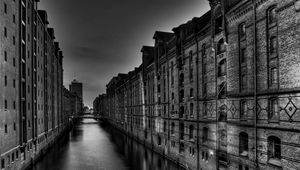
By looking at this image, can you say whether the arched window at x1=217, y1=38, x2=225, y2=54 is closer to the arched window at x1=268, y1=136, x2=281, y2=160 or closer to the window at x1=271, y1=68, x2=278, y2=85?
the window at x1=271, y1=68, x2=278, y2=85

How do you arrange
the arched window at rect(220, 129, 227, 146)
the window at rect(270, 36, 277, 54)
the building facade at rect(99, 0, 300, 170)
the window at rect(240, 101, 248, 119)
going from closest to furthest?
the building facade at rect(99, 0, 300, 170)
the window at rect(270, 36, 277, 54)
the window at rect(240, 101, 248, 119)
the arched window at rect(220, 129, 227, 146)

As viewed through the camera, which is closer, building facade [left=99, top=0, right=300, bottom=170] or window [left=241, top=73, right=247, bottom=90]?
building facade [left=99, top=0, right=300, bottom=170]

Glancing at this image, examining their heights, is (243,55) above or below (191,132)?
above

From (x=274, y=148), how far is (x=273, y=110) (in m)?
2.32

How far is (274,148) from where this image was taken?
15.1 metres

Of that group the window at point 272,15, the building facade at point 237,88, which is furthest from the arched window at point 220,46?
the window at point 272,15

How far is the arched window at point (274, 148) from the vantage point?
14859 mm

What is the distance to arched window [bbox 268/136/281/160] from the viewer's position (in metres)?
14.9

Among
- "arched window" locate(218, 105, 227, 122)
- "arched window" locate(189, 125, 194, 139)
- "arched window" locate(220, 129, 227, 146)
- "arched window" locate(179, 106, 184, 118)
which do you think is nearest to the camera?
"arched window" locate(220, 129, 227, 146)

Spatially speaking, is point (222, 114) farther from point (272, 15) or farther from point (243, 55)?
point (272, 15)

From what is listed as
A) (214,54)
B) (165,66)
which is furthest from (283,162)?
(165,66)

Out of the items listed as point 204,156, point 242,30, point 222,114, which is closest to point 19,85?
point 204,156

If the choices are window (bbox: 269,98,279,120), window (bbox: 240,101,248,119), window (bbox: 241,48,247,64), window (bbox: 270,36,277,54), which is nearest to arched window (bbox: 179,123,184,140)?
window (bbox: 240,101,248,119)

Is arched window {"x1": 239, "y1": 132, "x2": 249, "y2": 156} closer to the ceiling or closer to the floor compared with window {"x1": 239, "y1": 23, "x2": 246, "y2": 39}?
closer to the floor
